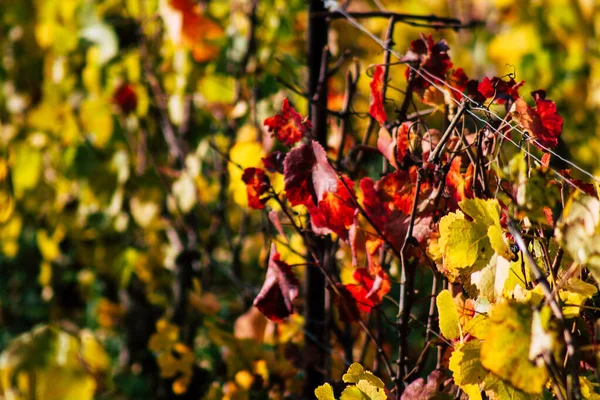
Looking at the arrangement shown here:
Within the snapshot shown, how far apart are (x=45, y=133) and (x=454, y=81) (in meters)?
1.85

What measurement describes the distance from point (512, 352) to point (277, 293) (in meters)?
0.36

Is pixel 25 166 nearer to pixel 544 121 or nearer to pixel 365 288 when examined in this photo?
pixel 365 288

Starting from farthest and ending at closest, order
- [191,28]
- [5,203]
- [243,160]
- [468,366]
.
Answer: [5,203] < [191,28] < [243,160] < [468,366]

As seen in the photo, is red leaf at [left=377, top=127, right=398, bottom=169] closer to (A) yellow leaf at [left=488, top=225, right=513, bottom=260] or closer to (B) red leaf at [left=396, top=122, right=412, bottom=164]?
(B) red leaf at [left=396, top=122, right=412, bottom=164]

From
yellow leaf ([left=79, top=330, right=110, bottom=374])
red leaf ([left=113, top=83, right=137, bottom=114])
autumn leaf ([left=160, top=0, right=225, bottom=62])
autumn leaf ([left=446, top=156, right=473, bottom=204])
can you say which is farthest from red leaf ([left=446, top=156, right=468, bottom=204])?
red leaf ([left=113, top=83, right=137, bottom=114])

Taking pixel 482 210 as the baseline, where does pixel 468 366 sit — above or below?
below

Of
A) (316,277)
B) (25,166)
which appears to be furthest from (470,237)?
(25,166)

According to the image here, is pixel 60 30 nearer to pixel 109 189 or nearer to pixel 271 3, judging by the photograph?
pixel 109 189

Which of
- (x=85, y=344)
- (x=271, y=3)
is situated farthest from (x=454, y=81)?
(x=85, y=344)

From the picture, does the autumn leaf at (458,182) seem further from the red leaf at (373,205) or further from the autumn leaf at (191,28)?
the autumn leaf at (191,28)

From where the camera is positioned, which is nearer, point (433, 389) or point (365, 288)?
point (433, 389)

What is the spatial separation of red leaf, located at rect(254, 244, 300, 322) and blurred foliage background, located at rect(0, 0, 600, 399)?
0.85 feet

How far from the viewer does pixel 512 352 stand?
0.49 metres

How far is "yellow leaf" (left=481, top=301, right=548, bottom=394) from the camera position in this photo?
1.61 feet
